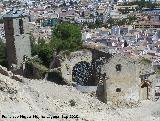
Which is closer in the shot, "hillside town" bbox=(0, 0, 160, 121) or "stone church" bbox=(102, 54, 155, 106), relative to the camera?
"hillside town" bbox=(0, 0, 160, 121)

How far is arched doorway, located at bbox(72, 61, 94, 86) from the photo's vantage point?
2926 cm

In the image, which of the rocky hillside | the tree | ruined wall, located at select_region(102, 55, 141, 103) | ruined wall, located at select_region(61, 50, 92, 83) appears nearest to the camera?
the rocky hillside

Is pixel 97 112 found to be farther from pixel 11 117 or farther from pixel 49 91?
pixel 11 117

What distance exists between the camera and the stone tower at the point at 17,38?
32375 millimetres

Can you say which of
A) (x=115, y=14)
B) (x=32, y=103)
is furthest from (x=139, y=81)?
(x=115, y=14)

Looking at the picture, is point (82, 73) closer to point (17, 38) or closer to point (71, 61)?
point (71, 61)

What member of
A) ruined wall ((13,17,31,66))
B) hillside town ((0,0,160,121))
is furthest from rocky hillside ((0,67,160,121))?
ruined wall ((13,17,31,66))

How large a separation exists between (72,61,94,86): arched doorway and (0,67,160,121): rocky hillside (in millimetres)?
4251

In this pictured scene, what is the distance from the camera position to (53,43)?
35.8m

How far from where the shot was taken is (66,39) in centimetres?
3691

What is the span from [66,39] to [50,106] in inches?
708

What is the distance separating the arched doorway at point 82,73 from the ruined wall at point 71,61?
1.59 ft

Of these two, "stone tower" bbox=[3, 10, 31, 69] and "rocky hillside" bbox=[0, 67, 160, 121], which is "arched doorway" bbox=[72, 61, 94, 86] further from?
"stone tower" bbox=[3, 10, 31, 69]

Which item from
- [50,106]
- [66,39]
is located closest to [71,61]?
[66,39]
